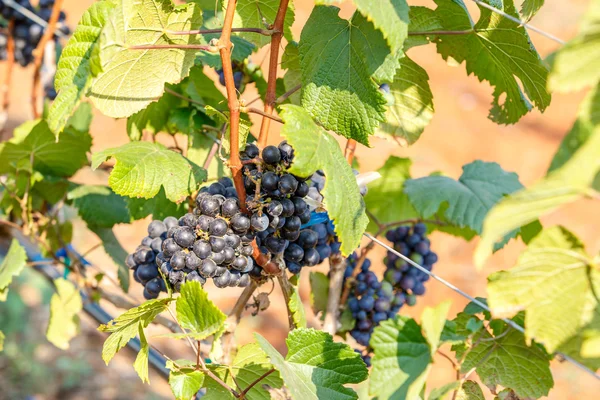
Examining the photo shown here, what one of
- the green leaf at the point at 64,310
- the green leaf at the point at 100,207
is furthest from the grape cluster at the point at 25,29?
the green leaf at the point at 64,310

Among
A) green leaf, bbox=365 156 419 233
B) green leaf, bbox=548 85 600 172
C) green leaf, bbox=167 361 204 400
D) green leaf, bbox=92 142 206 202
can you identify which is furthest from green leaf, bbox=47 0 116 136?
green leaf, bbox=365 156 419 233

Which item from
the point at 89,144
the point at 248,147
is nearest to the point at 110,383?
the point at 89,144

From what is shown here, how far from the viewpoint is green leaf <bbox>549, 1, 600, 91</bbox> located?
0.52 m

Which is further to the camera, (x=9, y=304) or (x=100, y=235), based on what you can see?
(x=9, y=304)

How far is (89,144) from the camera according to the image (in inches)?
58.4

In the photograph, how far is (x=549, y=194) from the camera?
52 centimetres

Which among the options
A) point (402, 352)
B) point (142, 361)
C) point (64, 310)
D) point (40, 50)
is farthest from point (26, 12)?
point (402, 352)

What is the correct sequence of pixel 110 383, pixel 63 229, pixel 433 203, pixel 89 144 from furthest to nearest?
pixel 110 383 < pixel 63 229 < pixel 89 144 < pixel 433 203

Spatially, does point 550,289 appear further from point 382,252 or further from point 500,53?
point 382,252

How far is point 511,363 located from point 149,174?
632mm

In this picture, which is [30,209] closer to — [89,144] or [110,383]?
[89,144]

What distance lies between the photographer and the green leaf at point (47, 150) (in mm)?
1424

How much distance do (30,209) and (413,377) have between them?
1108 mm

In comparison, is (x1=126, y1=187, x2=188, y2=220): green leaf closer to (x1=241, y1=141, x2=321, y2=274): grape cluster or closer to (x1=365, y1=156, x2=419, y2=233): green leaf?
(x1=241, y1=141, x2=321, y2=274): grape cluster
